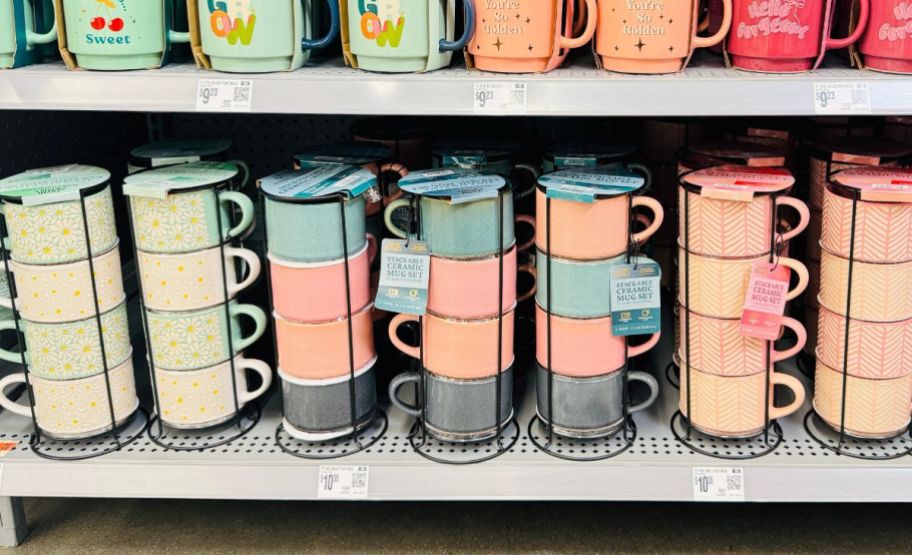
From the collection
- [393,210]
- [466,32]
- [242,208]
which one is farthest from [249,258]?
[466,32]

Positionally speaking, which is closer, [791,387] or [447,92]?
[447,92]

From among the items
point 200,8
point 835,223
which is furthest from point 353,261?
point 835,223

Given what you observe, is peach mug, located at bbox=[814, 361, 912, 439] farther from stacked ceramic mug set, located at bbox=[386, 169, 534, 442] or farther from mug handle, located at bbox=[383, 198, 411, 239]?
mug handle, located at bbox=[383, 198, 411, 239]

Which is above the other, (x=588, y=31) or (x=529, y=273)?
(x=588, y=31)

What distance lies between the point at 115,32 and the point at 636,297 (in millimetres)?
707

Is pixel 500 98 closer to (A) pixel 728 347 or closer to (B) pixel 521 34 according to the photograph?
(B) pixel 521 34

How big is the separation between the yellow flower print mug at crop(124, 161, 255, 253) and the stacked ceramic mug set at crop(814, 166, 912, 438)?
73 cm

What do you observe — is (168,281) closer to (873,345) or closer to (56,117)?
(56,117)

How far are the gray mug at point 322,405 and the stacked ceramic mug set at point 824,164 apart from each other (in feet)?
2.06

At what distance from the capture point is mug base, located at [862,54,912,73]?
3.43 feet

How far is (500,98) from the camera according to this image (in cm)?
104

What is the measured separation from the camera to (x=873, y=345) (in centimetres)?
111

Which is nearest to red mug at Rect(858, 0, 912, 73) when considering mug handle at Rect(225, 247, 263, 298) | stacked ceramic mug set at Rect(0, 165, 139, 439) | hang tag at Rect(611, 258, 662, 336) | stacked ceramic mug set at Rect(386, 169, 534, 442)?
hang tag at Rect(611, 258, 662, 336)

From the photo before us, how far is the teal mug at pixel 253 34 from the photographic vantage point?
1055 millimetres
